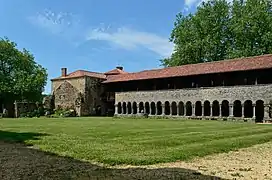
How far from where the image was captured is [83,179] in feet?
23.2

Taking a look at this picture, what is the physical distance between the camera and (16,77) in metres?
53.1

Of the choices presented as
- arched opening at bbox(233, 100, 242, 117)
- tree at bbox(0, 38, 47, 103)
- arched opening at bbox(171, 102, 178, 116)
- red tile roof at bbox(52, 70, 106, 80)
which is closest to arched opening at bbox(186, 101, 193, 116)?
arched opening at bbox(171, 102, 178, 116)

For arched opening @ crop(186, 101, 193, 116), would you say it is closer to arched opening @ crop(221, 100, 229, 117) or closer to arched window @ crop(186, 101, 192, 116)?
arched window @ crop(186, 101, 192, 116)

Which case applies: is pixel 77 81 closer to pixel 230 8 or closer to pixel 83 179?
pixel 230 8

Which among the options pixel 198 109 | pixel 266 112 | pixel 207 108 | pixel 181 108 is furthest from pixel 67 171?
pixel 181 108

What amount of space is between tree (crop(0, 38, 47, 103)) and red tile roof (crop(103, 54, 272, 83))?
1347 centimetres

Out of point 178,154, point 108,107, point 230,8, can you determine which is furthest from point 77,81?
point 178,154

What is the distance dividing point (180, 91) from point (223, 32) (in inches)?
641

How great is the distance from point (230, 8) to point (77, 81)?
2607 centimetres

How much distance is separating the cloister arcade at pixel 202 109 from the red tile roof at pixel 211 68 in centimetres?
349

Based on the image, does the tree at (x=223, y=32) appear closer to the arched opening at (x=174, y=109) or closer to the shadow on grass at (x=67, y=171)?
the arched opening at (x=174, y=109)

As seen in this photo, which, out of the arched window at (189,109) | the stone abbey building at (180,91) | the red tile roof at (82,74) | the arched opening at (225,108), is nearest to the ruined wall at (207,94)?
the stone abbey building at (180,91)

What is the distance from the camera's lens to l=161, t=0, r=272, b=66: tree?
47844mm

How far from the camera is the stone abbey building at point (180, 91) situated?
35438mm
